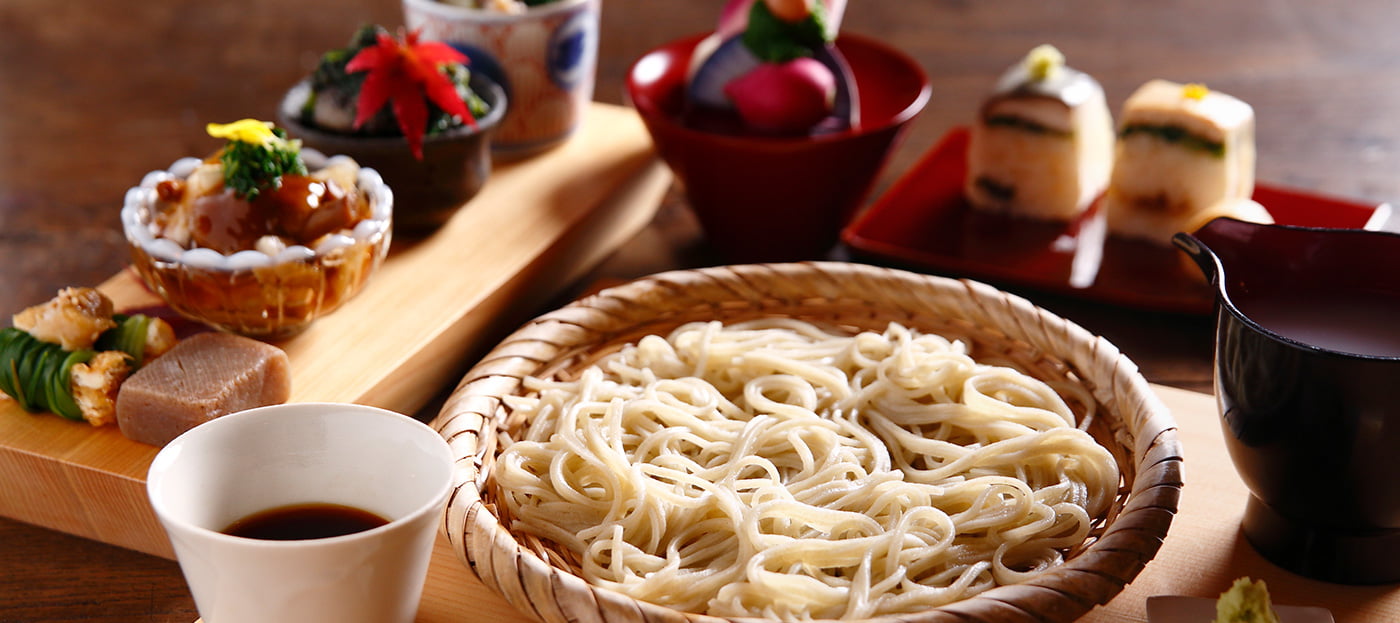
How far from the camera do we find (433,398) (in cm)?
166

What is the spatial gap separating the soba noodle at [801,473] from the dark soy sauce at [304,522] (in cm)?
16

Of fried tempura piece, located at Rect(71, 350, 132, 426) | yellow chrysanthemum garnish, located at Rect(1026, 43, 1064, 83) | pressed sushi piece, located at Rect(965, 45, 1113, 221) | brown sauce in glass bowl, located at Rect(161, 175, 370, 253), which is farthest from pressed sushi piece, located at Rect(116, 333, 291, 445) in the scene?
yellow chrysanthemum garnish, located at Rect(1026, 43, 1064, 83)

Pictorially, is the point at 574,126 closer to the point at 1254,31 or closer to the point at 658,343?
the point at 658,343

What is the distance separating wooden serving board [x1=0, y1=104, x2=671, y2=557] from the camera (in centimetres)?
134

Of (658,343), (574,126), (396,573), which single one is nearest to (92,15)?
(574,126)

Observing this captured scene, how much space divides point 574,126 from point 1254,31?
6.43 feet

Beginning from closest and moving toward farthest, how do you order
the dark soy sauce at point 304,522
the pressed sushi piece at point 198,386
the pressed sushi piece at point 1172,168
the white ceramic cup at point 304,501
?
the white ceramic cup at point 304,501 < the dark soy sauce at point 304,522 < the pressed sushi piece at point 198,386 < the pressed sushi piece at point 1172,168

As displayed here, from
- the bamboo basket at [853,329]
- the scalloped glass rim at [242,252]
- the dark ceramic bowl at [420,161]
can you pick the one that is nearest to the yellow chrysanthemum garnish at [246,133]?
the scalloped glass rim at [242,252]

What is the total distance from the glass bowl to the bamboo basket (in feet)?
0.84

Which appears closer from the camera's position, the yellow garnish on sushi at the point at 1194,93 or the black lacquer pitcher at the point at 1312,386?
the black lacquer pitcher at the point at 1312,386

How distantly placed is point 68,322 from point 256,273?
0.70ft

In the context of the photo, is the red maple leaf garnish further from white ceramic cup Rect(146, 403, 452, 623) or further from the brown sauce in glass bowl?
white ceramic cup Rect(146, 403, 452, 623)

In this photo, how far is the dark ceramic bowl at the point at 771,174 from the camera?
1.87 meters

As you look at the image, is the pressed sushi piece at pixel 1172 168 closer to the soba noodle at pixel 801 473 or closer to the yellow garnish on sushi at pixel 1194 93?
the yellow garnish on sushi at pixel 1194 93
